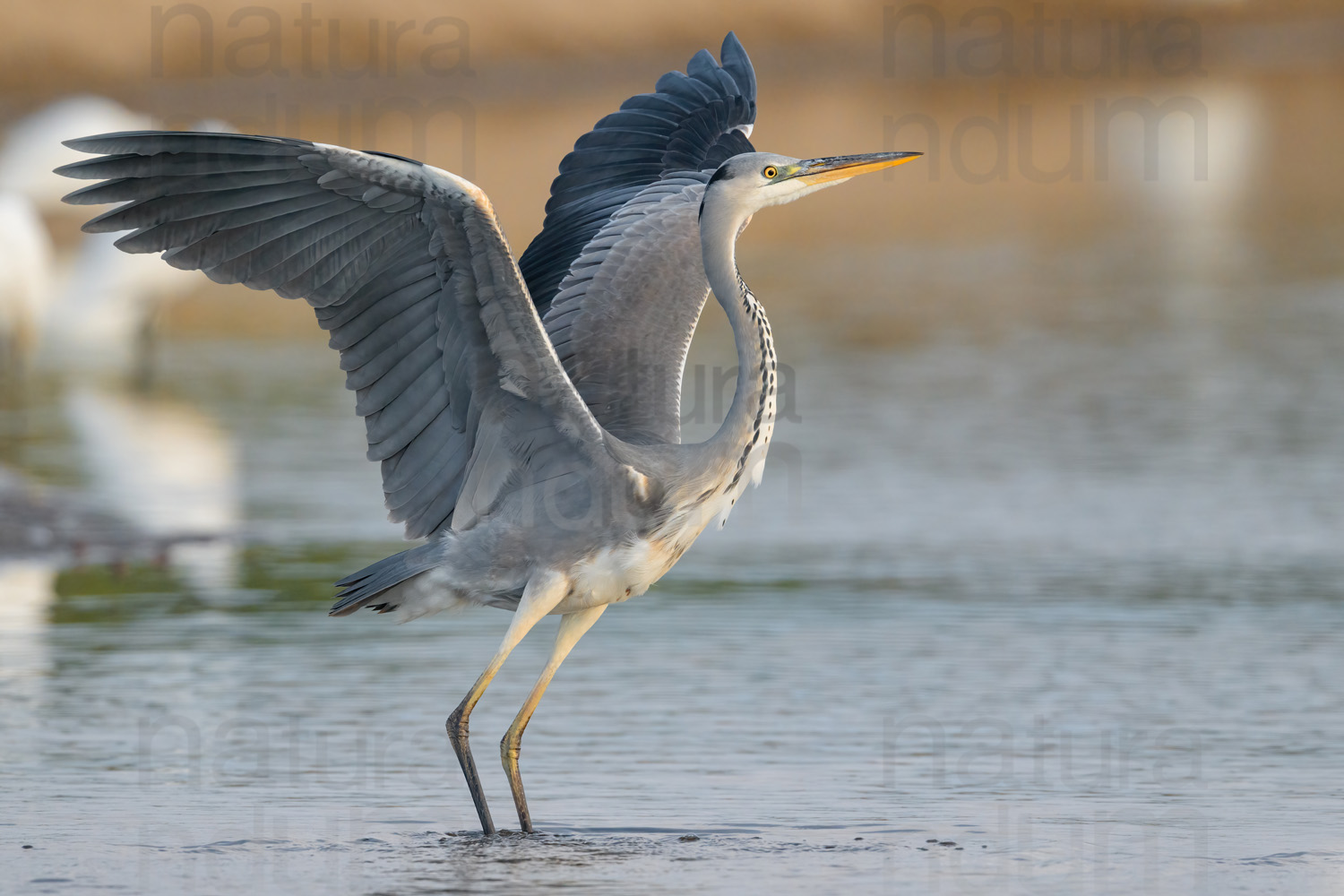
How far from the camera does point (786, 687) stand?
8359 mm

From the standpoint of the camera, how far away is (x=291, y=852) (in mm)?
6379

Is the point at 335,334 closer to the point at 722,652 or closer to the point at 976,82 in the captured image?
the point at 722,652

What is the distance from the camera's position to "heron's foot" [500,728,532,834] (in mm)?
6727

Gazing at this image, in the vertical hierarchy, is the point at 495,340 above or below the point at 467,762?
above

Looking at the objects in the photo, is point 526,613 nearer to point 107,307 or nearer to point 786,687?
point 786,687

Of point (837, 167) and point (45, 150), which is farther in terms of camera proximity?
point (45, 150)

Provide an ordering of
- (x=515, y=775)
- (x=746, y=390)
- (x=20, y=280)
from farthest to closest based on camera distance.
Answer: (x=20, y=280), (x=746, y=390), (x=515, y=775)

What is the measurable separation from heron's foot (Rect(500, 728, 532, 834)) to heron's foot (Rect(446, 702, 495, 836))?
0.29 ft

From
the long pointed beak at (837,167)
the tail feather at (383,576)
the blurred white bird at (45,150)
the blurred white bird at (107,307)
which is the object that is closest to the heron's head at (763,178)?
the long pointed beak at (837,167)

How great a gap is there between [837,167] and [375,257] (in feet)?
5.11

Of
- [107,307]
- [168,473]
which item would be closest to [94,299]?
[107,307]

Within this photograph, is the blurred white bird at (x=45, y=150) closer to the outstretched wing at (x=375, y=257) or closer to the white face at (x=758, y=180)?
the white face at (x=758, y=180)

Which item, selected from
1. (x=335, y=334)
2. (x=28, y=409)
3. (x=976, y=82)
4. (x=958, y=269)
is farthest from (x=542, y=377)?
(x=976, y=82)

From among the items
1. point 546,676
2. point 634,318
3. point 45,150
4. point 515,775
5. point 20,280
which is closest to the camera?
point 515,775
